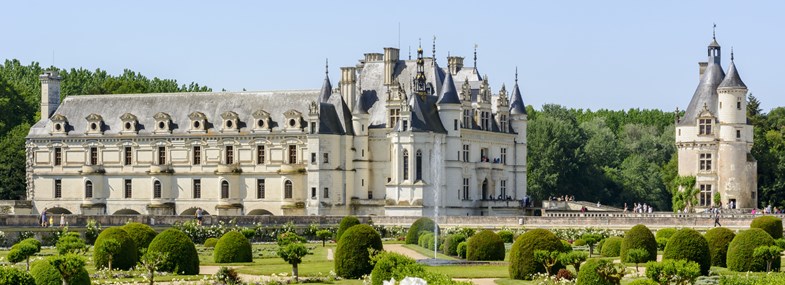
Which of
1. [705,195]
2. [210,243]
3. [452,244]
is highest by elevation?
[705,195]

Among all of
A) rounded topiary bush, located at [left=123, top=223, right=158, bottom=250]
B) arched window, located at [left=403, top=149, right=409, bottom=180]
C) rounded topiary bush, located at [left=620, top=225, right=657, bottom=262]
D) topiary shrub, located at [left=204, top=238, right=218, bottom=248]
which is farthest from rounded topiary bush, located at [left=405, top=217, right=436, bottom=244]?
rounded topiary bush, located at [left=123, top=223, right=158, bottom=250]

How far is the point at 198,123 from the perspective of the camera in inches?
3083

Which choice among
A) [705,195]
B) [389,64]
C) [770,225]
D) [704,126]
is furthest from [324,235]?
[704,126]

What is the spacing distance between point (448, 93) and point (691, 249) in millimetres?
33627

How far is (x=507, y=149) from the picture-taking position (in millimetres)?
79750

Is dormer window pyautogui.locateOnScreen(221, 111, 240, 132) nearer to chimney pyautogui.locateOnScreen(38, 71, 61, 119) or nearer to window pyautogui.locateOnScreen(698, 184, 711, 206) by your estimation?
chimney pyautogui.locateOnScreen(38, 71, 61, 119)

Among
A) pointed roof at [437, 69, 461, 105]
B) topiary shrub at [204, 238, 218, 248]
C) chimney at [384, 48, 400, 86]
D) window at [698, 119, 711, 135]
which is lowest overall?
topiary shrub at [204, 238, 218, 248]

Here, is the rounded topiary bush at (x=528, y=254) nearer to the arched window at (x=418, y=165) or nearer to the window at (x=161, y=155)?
the arched window at (x=418, y=165)

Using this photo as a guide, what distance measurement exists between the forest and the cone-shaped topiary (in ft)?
119

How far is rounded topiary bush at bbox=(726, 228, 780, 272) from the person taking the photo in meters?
42.7

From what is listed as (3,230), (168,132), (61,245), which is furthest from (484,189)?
(61,245)

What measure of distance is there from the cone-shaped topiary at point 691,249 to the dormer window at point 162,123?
4091 cm

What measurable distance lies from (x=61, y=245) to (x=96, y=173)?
117 ft

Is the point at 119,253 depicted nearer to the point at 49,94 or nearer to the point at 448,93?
the point at 448,93
